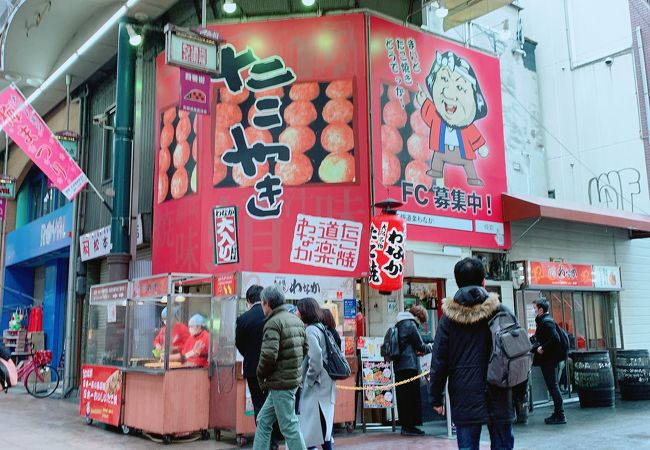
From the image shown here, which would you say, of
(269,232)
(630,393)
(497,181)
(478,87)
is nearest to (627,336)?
(630,393)

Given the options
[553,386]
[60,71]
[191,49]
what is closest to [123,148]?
[60,71]

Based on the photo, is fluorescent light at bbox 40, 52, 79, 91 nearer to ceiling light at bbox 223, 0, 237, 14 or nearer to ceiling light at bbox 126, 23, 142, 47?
ceiling light at bbox 126, 23, 142, 47

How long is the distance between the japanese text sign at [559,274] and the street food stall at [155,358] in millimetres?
6714

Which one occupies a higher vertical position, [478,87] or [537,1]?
[537,1]

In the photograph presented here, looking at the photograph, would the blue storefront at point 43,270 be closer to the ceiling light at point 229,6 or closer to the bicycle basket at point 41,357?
the bicycle basket at point 41,357

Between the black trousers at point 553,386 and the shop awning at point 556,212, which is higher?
the shop awning at point 556,212

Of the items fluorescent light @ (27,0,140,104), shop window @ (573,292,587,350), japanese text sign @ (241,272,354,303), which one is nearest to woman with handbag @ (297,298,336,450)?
japanese text sign @ (241,272,354,303)

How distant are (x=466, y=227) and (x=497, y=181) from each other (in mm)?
1446

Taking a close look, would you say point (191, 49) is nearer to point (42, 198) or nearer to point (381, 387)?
point (381, 387)

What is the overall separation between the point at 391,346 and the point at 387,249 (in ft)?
5.56

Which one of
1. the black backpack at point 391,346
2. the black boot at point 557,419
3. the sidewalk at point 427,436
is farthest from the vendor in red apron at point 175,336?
the black boot at point 557,419

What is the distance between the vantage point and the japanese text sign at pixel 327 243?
34.7 feet

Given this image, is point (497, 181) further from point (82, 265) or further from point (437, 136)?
point (82, 265)

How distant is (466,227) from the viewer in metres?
12.1
